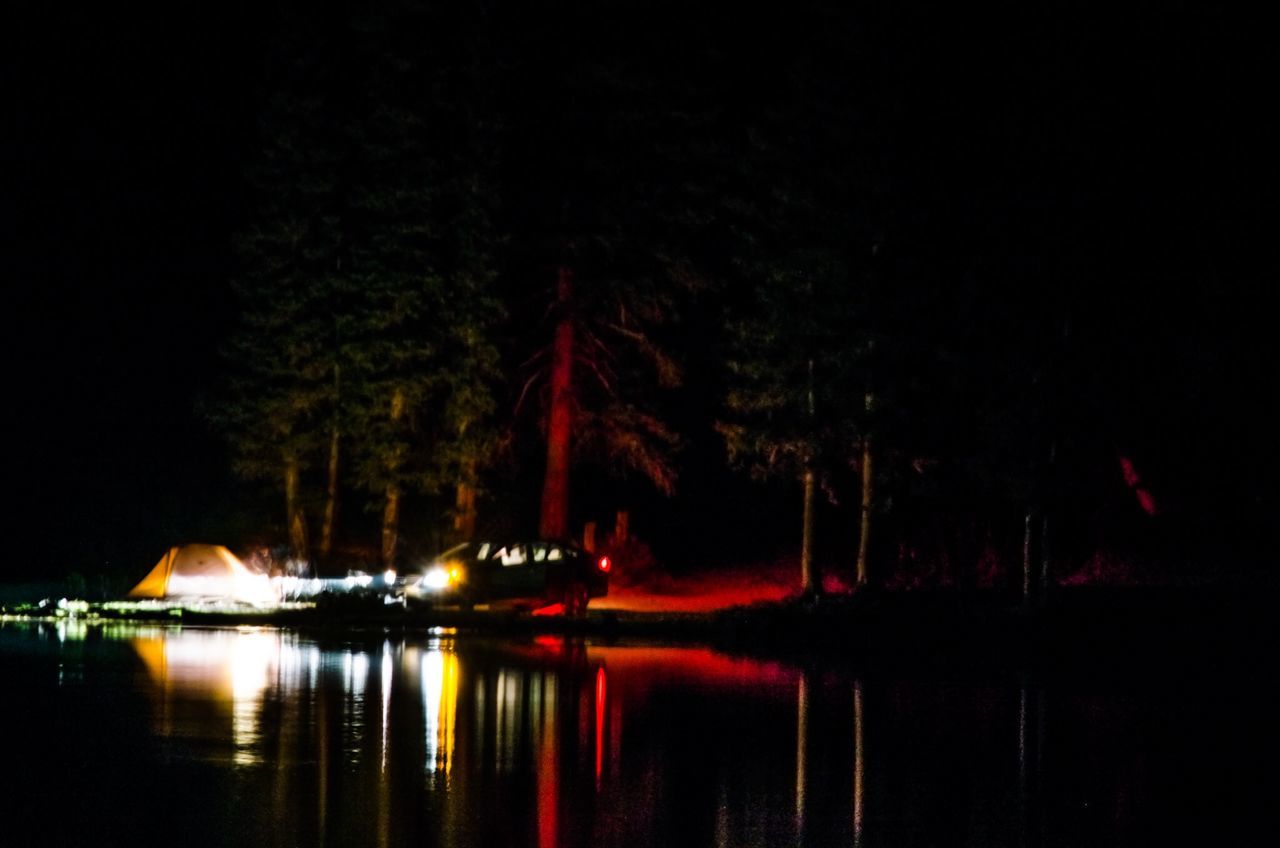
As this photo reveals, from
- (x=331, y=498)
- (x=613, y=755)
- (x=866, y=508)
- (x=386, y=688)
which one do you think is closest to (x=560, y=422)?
(x=331, y=498)

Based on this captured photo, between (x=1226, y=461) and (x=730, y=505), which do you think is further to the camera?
(x=730, y=505)

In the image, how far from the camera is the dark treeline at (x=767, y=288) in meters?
32.8

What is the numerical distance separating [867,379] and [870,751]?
19.3 metres

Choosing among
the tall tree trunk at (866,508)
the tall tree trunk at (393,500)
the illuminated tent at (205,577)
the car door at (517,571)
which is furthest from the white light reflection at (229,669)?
the tall tree trunk at (866,508)

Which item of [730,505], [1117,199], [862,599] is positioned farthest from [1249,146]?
[730,505]

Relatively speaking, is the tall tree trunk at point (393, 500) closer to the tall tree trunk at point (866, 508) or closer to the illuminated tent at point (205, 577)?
the illuminated tent at point (205, 577)

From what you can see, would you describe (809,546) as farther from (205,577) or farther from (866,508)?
(205,577)

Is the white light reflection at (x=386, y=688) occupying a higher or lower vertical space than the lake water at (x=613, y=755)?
higher

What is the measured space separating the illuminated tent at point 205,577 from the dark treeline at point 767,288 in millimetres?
5675

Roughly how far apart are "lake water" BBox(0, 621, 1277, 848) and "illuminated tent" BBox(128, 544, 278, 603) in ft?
40.8

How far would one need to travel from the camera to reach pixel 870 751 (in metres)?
16.1

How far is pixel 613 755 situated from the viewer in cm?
1553

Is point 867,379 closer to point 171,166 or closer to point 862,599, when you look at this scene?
point 862,599

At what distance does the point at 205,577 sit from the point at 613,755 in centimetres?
2408
